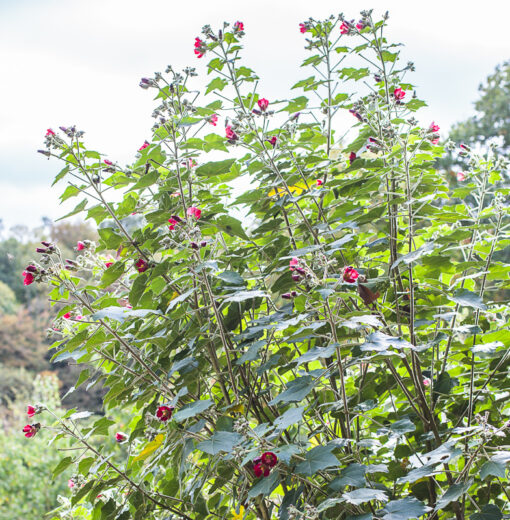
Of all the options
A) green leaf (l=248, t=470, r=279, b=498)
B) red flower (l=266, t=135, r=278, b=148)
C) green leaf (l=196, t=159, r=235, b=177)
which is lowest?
green leaf (l=248, t=470, r=279, b=498)

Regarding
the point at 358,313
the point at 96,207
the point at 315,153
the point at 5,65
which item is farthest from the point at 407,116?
the point at 5,65

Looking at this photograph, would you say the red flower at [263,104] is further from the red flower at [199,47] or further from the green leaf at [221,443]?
the green leaf at [221,443]

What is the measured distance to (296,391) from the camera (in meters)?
1.27

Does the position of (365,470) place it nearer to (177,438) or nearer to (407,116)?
(177,438)

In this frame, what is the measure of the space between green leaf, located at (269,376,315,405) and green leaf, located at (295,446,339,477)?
0.13 meters

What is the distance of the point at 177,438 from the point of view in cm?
147

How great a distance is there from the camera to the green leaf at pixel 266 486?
1221 mm

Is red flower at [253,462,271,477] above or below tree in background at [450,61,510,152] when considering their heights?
below

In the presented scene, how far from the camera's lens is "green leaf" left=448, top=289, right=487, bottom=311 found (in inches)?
51.9

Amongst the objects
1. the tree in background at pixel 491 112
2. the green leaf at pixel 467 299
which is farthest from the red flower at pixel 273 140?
the tree in background at pixel 491 112

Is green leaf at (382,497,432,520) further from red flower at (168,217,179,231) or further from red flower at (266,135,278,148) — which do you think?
red flower at (266,135,278,148)

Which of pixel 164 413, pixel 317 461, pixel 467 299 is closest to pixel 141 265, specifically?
pixel 164 413

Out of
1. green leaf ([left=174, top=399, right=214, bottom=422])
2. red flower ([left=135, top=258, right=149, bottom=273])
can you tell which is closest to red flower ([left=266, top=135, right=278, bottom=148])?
red flower ([left=135, top=258, right=149, bottom=273])

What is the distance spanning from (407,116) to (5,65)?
23.4 m
